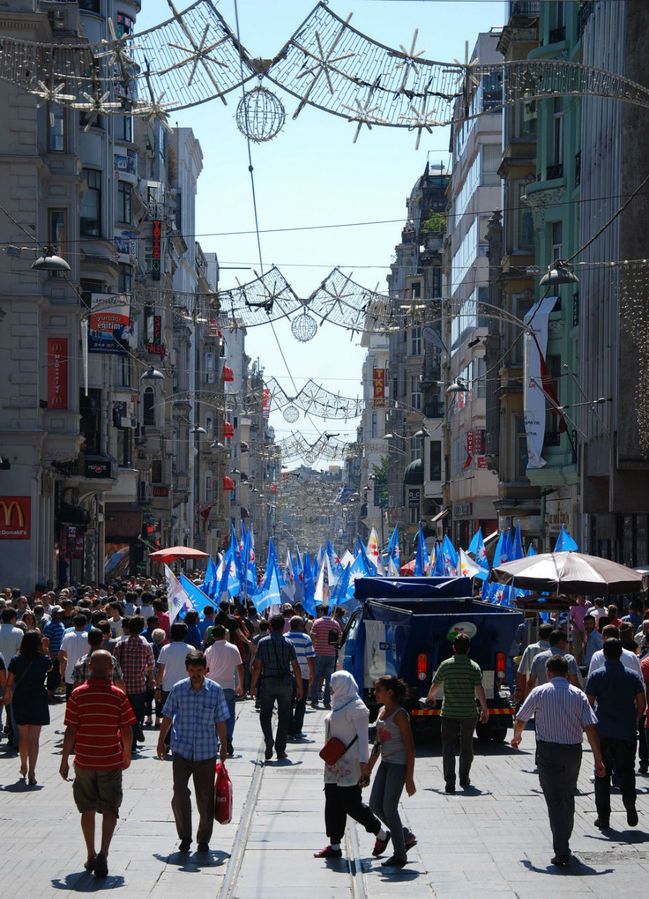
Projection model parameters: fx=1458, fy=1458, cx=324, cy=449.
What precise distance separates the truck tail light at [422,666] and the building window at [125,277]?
3804 centimetres

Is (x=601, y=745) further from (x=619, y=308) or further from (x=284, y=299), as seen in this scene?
(x=619, y=308)

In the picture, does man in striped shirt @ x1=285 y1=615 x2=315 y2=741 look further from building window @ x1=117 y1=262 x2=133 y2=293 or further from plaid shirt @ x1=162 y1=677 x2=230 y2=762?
building window @ x1=117 y1=262 x2=133 y2=293

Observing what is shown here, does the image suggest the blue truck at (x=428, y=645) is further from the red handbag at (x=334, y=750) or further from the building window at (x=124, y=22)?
the building window at (x=124, y=22)

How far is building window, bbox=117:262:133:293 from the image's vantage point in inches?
2138

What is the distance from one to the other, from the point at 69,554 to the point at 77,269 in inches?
354

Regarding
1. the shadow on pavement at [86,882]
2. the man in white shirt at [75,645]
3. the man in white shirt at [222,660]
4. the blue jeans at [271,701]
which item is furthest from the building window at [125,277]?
the shadow on pavement at [86,882]

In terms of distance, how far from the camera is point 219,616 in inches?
760

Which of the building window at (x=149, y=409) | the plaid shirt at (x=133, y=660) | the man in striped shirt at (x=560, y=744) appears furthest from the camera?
the building window at (x=149, y=409)

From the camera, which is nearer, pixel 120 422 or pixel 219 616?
pixel 219 616

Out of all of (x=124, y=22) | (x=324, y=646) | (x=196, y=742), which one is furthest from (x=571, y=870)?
(x=124, y=22)

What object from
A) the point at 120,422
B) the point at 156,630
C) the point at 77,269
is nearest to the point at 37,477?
the point at 77,269

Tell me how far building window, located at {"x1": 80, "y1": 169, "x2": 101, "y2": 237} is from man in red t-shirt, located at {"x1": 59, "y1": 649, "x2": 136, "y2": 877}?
34208mm

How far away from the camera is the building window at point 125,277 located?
2138 inches

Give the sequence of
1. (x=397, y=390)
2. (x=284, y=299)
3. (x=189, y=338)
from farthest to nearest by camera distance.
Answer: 1. (x=397, y=390)
2. (x=189, y=338)
3. (x=284, y=299)
